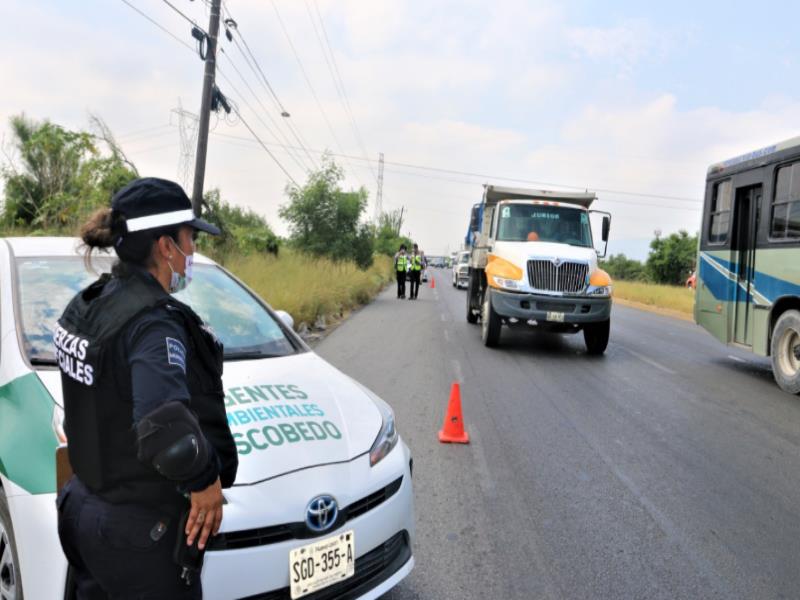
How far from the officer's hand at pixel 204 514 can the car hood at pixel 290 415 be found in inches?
24.7

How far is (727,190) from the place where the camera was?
9.74 m

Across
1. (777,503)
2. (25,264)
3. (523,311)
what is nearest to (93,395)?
(25,264)

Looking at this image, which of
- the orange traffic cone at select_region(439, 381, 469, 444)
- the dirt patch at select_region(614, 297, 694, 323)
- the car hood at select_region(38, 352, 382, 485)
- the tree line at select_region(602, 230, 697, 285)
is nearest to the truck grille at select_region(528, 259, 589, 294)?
the orange traffic cone at select_region(439, 381, 469, 444)

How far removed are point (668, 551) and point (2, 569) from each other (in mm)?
3472

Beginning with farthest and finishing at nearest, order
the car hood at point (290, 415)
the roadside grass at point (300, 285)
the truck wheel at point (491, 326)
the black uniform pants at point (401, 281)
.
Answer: the black uniform pants at point (401, 281)
the roadside grass at point (300, 285)
the truck wheel at point (491, 326)
the car hood at point (290, 415)

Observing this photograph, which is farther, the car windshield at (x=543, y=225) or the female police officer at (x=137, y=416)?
the car windshield at (x=543, y=225)

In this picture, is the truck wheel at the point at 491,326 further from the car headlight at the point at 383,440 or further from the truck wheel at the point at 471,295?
the car headlight at the point at 383,440

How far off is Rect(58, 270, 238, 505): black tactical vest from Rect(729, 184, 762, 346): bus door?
30.8 ft

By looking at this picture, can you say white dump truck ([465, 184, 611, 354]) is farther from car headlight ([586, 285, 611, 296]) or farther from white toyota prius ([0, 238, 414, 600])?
white toyota prius ([0, 238, 414, 600])

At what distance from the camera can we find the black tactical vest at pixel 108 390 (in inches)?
60.9

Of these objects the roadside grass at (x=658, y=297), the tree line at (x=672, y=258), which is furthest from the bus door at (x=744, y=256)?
the tree line at (x=672, y=258)

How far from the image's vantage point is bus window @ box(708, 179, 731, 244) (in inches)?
379

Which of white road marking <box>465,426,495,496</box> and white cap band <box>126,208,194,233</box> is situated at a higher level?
white cap band <box>126,208,194,233</box>

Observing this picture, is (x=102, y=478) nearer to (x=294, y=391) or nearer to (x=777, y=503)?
Result: (x=294, y=391)
